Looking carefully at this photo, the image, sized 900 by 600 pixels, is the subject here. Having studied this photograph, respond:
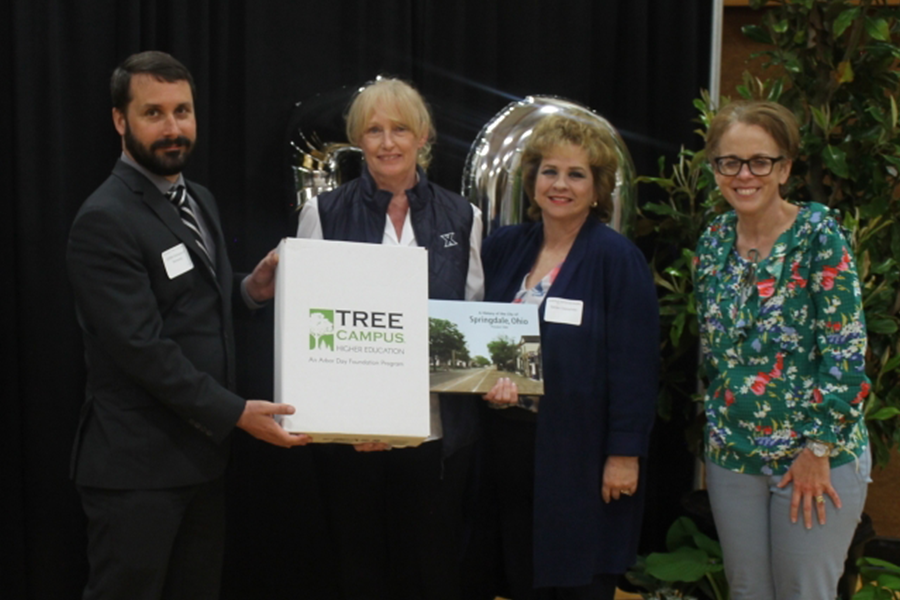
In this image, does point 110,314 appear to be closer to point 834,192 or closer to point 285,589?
point 285,589

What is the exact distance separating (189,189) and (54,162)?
1.84 feet

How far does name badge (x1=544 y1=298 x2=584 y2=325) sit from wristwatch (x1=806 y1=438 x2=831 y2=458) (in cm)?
61

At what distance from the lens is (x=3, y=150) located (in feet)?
7.89

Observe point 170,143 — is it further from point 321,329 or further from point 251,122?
point 251,122

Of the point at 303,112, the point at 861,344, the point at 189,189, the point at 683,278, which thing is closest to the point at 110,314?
the point at 189,189

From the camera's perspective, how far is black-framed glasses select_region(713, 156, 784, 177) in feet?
6.40

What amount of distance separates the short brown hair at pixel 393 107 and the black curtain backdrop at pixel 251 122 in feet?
1.86

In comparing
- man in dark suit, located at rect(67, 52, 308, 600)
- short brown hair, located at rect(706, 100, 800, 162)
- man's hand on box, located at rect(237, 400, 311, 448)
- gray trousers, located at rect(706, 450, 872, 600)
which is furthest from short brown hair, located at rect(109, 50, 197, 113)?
gray trousers, located at rect(706, 450, 872, 600)

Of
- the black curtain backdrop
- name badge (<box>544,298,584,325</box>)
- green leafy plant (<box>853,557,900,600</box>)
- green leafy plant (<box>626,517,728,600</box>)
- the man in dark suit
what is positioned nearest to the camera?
the man in dark suit

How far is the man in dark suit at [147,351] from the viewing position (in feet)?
6.00

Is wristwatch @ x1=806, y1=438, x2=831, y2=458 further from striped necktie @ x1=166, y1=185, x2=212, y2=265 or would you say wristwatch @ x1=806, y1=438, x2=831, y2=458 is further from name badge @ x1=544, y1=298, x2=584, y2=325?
striped necktie @ x1=166, y1=185, x2=212, y2=265

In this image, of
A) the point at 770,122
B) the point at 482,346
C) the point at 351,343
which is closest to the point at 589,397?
the point at 482,346

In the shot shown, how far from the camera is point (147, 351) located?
5.96ft

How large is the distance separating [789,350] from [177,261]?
139 centimetres
